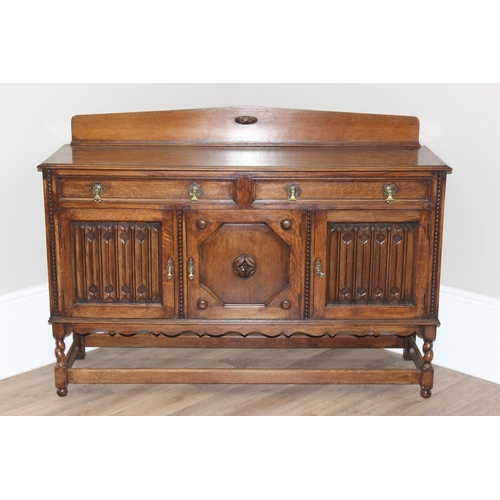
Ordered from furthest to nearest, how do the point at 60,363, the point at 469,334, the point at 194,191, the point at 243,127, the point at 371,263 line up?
the point at 469,334 < the point at 243,127 < the point at 60,363 < the point at 371,263 < the point at 194,191

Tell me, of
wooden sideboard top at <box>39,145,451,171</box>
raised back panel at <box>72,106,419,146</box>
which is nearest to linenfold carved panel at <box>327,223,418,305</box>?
wooden sideboard top at <box>39,145,451,171</box>

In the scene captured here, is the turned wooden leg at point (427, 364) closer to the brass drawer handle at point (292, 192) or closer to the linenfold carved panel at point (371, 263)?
the linenfold carved panel at point (371, 263)

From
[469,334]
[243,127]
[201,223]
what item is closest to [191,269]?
[201,223]

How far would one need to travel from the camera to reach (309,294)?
10.9ft

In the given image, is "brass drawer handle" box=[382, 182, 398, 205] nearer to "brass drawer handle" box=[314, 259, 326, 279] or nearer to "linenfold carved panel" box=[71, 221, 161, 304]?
"brass drawer handle" box=[314, 259, 326, 279]

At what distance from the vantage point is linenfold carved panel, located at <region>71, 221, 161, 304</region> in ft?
10.8

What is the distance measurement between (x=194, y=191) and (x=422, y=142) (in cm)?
108

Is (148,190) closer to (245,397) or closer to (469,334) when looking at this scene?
(245,397)

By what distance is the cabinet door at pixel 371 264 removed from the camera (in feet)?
10.7

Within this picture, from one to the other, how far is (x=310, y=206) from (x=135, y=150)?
2.55ft

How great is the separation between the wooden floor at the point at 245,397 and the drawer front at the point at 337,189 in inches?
31.8

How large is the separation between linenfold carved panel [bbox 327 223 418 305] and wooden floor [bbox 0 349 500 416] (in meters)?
0.41

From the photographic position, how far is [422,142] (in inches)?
146
